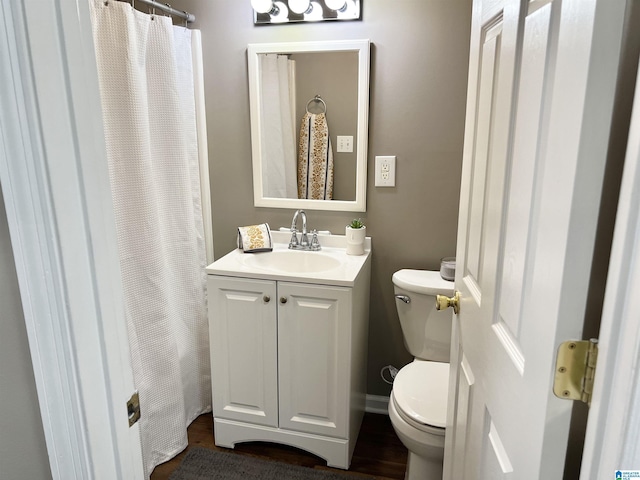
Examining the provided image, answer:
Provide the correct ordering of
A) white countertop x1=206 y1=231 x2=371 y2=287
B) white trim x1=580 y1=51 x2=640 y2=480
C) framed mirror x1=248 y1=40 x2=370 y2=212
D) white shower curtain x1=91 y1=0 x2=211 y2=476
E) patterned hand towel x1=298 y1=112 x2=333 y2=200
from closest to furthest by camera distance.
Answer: white trim x1=580 y1=51 x2=640 y2=480 → white shower curtain x1=91 y1=0 x2=211 y2=476 → white countertop x1=206 y1=231 x2=371 y2=287 → framed mirror x1=248 y1=40 x2=370 y2=212 → patterned hand towel x1=298 y1=112 x2=333 y2=200

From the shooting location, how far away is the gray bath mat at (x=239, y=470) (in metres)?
2.02

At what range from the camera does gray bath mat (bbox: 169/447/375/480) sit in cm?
202

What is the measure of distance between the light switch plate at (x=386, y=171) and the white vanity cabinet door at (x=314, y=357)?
0.61m

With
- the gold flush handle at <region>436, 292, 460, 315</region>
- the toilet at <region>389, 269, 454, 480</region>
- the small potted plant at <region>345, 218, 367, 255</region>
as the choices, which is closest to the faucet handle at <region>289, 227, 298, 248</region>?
the small potted plant at <region>345, 218, 367, 255</region>

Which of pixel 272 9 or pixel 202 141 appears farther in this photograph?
pixel 202 141

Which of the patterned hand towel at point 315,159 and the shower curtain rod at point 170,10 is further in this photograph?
the patterned hand towel at point 315,159

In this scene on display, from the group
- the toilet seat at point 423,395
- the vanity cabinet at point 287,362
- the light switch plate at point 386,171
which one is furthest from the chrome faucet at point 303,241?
the toilet seat at point 423,395

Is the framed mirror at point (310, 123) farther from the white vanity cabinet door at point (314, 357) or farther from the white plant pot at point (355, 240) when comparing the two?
the white vanity cabinet door at point (314, 357)

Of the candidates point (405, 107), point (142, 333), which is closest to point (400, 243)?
point (405, 107)

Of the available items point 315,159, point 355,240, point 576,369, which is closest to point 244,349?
point 355,240

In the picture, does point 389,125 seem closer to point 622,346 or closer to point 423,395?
point 423,395

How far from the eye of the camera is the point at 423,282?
2061 mm

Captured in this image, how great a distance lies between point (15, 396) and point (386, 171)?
1.77 m

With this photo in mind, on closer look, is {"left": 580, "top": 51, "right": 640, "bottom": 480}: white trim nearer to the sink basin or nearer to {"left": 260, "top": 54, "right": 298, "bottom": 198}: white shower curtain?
the sink basin
